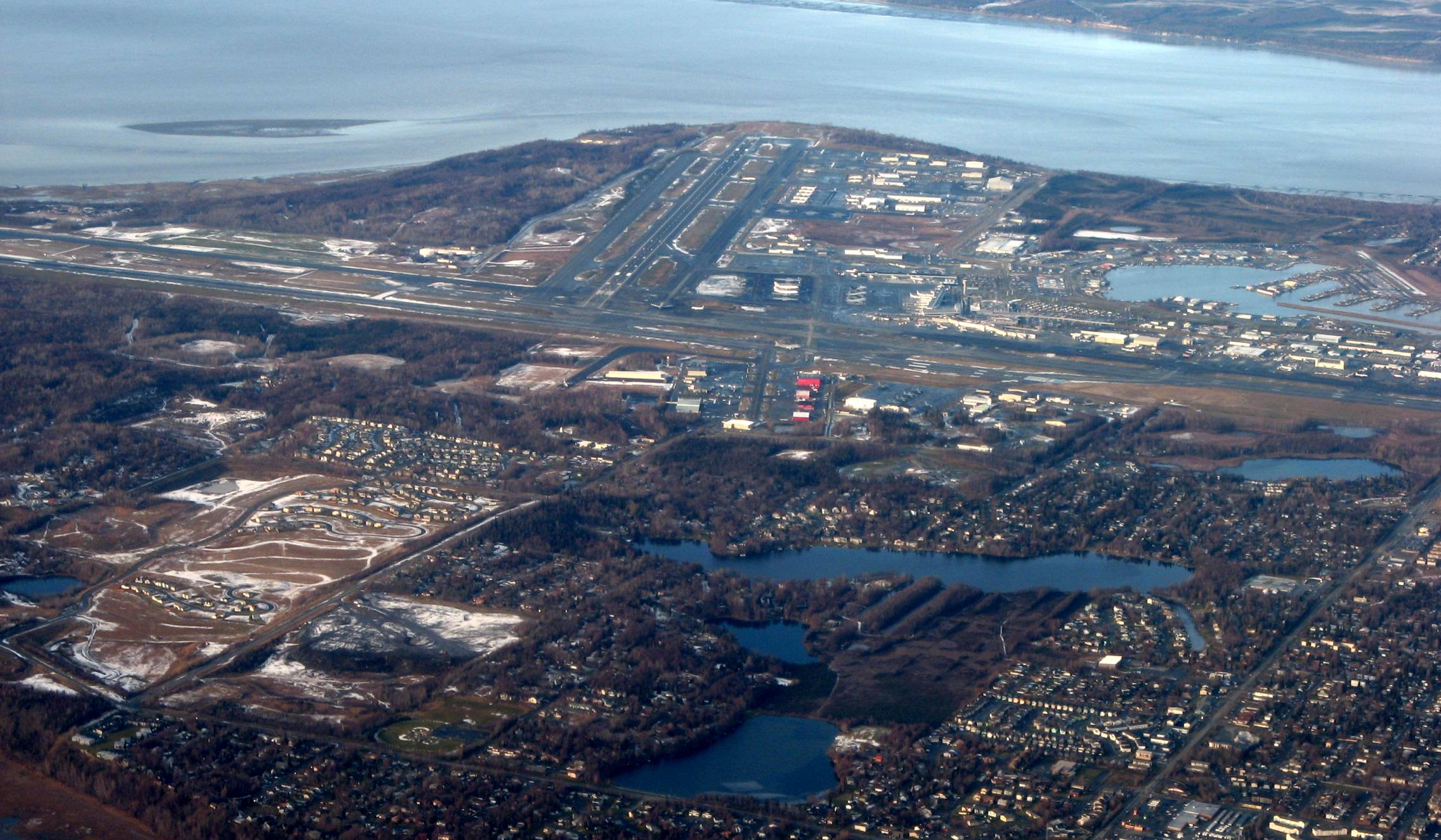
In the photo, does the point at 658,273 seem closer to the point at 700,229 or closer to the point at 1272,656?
the point at 700,229

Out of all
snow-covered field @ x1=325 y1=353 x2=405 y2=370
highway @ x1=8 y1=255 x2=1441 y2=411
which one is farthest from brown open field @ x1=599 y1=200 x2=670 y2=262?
snow-covered field @ x1=325 y1=353 x2=405 y2=370

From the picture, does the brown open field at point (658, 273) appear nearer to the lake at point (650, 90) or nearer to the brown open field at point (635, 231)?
the brown open field at point (635, 231)

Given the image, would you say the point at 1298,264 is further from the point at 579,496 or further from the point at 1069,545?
the point at 579,496

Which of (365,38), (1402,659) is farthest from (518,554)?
(365,38)

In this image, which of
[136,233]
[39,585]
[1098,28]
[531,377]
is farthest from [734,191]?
[1098,28]

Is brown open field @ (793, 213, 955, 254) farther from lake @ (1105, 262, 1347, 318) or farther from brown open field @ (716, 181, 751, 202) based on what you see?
lake @ (1105, 262, 1347, 318)
